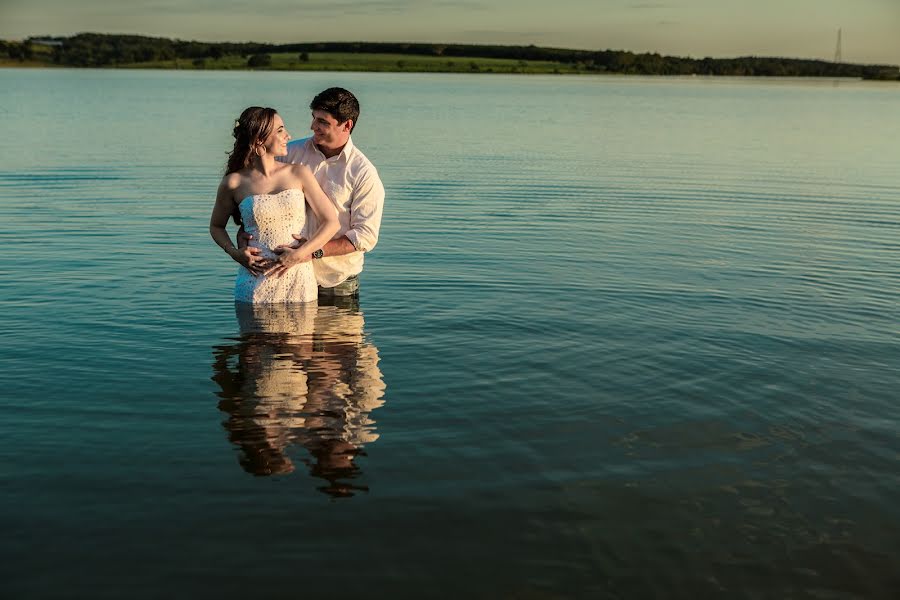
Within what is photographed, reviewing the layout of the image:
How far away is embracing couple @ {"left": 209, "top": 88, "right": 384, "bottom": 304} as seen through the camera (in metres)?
8.71

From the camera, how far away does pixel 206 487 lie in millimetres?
6281

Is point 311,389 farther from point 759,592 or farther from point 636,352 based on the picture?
point 759,592

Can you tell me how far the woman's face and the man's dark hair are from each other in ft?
1.75

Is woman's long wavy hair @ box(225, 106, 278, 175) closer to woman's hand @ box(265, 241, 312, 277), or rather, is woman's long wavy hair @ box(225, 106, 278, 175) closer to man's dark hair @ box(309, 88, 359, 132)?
man's dark hair @ box(309, 88, 359, 132)

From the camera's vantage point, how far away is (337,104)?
9.02 meters

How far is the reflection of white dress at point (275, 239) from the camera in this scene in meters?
8.76

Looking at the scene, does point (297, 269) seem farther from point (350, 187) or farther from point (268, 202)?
point (350, 187)

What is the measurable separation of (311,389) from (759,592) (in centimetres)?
439

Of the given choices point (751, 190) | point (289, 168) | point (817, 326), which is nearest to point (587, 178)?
point (751, 190)

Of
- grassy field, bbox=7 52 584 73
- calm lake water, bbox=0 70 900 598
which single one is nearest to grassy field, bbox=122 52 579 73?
grassy field, bbox=7 52 584 73

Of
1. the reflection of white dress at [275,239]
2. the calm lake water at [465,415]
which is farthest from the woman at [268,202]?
the calm lake water at [465,415]

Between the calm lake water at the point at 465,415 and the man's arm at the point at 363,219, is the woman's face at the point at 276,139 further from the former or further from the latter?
the calm lake water at the point at 465,415

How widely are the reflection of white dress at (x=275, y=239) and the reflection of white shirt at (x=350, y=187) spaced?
0.52 m

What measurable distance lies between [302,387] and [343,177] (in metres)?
2.26
